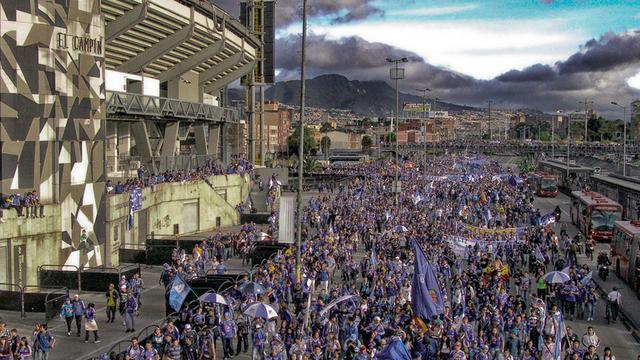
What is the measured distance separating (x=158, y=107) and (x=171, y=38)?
14.6 ft

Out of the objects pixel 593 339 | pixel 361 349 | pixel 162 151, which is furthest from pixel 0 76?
pixel 162 151

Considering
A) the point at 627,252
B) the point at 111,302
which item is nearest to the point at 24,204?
the point at 111,302

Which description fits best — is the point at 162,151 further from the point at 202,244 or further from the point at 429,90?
the point at 429,90

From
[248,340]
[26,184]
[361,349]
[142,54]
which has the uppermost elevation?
[142,54]

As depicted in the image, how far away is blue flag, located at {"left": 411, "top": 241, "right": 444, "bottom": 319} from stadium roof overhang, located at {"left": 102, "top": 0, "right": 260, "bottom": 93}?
24304 millimetres

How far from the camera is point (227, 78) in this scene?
64250mm

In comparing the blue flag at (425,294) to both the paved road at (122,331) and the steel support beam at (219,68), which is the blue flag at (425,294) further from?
the steel support beam at (219,68)

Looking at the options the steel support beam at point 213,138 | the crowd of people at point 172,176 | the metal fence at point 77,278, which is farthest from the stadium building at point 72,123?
the steel support beam at point 213,138

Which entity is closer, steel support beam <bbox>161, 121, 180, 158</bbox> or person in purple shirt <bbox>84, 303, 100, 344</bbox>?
person in purple shirt <bbox>84, 303, 100, 344</bbox>

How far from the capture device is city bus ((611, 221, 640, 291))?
2573 cm

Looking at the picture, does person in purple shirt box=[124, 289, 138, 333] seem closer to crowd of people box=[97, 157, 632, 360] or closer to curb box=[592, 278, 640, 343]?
crowd of people box=[97, 157, 632, 360]

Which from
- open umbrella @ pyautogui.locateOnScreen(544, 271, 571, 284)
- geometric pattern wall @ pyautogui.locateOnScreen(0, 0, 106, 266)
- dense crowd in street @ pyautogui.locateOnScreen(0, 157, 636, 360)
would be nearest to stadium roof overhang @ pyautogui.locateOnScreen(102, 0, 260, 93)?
geometric pattern wall @ pyautogui.locateOnScreen(0, 0, 106, 266)

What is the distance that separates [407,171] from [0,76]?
60787 mm

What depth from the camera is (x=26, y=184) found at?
85.8 feet
